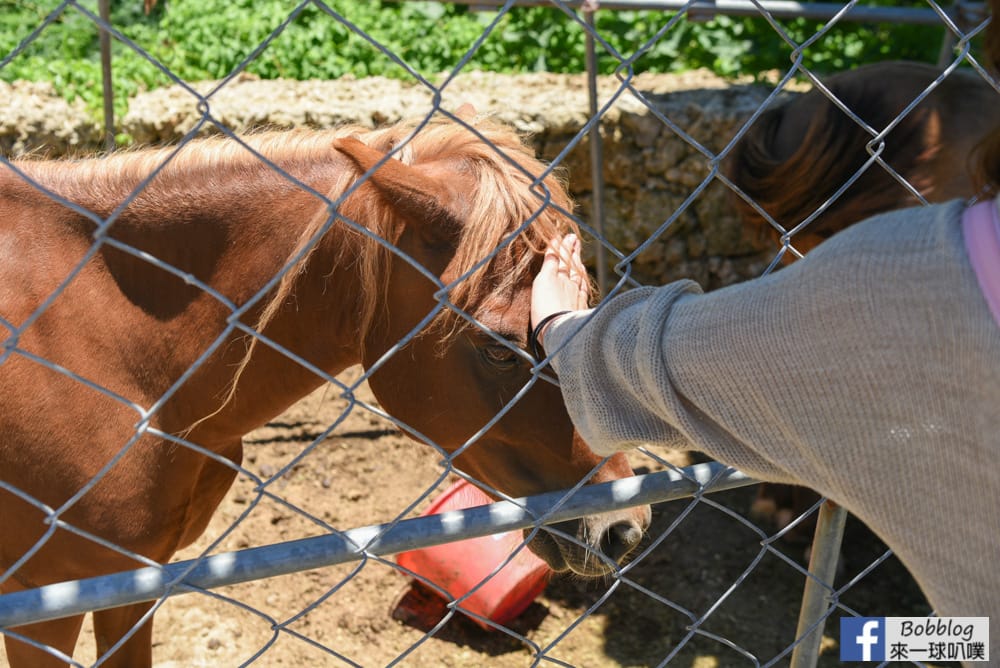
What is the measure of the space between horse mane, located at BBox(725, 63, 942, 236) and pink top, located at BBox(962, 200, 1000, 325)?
6.90 feet

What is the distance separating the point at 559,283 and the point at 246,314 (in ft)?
2.42

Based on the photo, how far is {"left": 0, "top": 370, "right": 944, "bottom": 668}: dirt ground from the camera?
312 centimetres

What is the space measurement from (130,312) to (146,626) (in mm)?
1033

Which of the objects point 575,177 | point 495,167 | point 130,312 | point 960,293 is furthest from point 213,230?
point 575,177

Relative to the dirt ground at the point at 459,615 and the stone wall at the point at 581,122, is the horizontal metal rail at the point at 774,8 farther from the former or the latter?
the dirt ground at the point at 459,615

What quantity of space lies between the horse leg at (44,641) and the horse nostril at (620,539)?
1229mm

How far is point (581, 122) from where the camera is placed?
4.82 m

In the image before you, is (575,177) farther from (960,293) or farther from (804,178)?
(960,293)

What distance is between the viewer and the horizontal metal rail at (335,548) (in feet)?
3.64

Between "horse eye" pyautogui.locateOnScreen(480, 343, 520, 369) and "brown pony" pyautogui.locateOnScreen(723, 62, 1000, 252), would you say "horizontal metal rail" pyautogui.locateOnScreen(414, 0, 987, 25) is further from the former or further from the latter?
"horse eye" pyautogui.locateOnScreen(480, 343, 520, 369)

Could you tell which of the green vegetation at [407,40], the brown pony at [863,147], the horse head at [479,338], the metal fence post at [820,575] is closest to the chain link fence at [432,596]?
the horse head at [479,338]

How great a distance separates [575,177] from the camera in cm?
495

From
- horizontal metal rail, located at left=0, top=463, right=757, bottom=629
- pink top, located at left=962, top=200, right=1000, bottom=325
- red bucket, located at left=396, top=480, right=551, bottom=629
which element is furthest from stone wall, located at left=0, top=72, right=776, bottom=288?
pink top, located at left=962, top=200, right=1000, bottom=325

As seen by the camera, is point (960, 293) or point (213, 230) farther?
point (213, 230)
